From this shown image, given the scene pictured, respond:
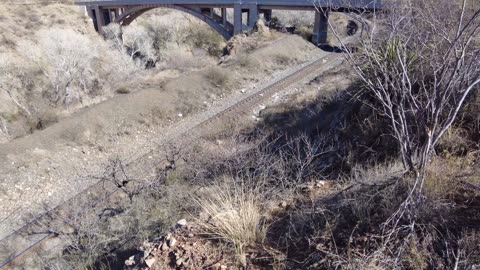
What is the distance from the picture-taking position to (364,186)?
3.98m

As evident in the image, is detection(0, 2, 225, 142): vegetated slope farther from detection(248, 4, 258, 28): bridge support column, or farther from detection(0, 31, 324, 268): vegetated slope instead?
detection(248, 4, 258, 28): bridge support column

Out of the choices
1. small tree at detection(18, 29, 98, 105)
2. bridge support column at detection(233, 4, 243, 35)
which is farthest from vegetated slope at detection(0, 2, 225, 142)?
bridge support column at detection(233, 4, 243, 35)

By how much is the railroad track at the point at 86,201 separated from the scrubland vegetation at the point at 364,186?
58cm

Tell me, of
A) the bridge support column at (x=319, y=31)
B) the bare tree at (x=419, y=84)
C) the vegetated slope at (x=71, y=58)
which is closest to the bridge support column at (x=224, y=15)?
the vegetated slope at (x=71, y=58)

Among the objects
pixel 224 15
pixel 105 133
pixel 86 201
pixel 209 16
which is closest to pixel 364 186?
pixel 86 201

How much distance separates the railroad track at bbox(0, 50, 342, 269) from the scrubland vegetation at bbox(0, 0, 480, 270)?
1.89 ft

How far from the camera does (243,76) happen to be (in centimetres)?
1898

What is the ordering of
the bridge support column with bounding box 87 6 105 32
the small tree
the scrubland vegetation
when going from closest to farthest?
the scrubland vegetation, the small tree, the bridge support column with bounding box 87 6 105 32

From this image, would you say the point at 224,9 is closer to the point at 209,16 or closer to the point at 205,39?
the point at 209,16

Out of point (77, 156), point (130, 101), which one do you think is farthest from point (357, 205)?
point (130, 101)

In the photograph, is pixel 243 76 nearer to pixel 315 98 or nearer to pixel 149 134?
pixel 315 98

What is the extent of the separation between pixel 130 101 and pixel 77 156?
3.79m

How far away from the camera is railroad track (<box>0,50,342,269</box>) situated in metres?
8.69

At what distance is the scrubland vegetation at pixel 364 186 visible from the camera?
295cm
